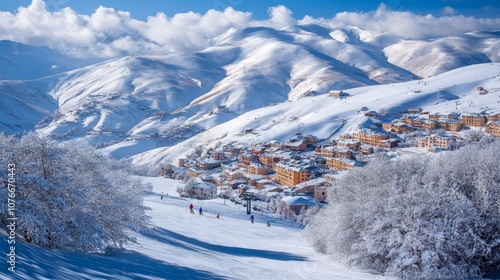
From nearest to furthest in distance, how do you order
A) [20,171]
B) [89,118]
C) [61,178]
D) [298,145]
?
[20,171] < [61,178] < [298,145] < [89,118]

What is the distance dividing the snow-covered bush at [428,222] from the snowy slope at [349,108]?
72754 millimetres

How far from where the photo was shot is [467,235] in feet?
47.7

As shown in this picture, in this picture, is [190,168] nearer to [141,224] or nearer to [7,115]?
[141,224]

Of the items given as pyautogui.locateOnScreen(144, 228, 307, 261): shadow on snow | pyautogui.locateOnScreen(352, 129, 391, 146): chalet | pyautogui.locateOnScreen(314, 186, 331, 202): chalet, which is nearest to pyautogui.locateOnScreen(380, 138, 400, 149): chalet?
pyautogui.locateOnScreen(352, 129, 391, 146): chalet

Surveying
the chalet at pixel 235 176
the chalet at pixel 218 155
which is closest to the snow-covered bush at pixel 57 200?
the chalet at pixel 235 176

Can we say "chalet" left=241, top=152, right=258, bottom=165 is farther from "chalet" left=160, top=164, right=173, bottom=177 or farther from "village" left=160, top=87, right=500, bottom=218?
"chalet" left=160, top=164, right=173, bottom=177

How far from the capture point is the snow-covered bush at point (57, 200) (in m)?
11.1

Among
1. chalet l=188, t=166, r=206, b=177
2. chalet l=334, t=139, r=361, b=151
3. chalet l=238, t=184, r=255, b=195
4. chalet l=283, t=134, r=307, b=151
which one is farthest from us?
chalet l=283, t=134, r=307, b=151

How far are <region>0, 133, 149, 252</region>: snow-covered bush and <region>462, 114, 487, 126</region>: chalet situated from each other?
3111 inches

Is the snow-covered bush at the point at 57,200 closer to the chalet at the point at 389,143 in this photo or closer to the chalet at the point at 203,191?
the chalet at the point at 203,191

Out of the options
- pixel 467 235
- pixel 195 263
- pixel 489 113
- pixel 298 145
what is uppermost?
pixel 489 113

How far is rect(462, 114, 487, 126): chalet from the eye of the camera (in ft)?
260

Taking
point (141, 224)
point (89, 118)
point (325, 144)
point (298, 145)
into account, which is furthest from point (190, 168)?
point (89, 118)

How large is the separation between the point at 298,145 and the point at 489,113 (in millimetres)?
35909
